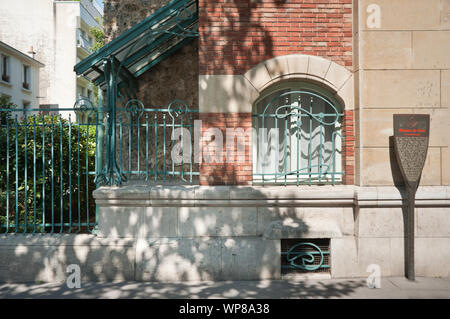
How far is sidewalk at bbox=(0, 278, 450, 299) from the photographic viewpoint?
5164 millimetres

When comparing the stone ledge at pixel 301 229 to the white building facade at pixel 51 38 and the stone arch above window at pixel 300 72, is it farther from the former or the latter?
the white building facade at pixel 51 38

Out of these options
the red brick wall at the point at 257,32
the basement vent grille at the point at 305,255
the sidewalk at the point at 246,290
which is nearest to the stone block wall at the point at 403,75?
the red brick wall at the point at 257,32

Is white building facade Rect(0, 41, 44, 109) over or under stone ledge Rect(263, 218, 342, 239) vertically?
over

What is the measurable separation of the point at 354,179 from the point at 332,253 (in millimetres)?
1206

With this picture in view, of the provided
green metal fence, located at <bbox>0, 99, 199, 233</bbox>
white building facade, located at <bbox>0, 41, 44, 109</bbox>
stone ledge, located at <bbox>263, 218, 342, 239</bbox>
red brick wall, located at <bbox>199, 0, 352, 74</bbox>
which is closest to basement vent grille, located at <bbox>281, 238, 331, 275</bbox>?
stone ledge, located at <bbox>263, 218, 342, 239</bbox>

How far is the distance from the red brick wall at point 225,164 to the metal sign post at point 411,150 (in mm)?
2180

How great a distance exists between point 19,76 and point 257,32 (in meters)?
29.2

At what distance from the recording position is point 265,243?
5793mm

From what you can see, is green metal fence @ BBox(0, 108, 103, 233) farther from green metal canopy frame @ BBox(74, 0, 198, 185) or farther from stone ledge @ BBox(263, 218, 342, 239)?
stone ledge @ BBox(263, 218, 342, 239)

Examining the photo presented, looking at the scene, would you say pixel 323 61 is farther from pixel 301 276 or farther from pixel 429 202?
pixel 301 276

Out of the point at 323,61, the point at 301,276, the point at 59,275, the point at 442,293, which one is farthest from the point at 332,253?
the point at 59,275

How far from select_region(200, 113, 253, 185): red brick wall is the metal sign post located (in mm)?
2180

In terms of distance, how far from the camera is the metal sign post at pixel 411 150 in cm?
561

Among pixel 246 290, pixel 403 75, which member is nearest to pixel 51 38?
pixel 403 75
